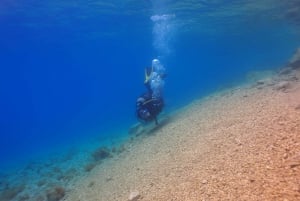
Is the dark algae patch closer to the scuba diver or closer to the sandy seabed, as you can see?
the sandy seabed

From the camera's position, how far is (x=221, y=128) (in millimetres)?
7898

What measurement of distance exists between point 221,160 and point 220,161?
0.12 feet

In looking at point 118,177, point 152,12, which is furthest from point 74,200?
point 152,12

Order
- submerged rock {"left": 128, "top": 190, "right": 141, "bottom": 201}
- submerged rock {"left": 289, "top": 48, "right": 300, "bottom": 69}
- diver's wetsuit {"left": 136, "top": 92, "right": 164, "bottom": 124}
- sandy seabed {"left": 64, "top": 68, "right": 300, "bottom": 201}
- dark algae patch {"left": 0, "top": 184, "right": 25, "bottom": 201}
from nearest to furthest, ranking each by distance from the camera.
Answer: sandy seabed {"left": 64, "top": 68, "right": 300, "bottom": 201}, submerged rock {"left": 128, "top": 190, "right": 141, "bottom": 201}, diver's wetsuit {"left": 136, "top": 92, "right": 164, "bottom": 124}, dark algae patch {"left": 0, "top": 184, "right": 25, "bottom": 201}, submerged rock {"left": 289, "top": 48, "right": 300, "bottom": 69}

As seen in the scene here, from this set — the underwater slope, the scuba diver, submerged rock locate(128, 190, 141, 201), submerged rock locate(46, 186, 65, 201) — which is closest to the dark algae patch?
submerged rock locate(46, 186, 65, 201)

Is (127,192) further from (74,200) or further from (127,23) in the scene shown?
(127,23)

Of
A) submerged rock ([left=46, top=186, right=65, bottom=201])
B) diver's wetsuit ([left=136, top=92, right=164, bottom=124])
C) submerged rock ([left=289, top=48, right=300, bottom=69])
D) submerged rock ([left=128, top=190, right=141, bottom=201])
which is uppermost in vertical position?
submerged rock ([left=289, top=48, right=300, bottom=69])

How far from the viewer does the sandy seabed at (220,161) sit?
4.32 meters

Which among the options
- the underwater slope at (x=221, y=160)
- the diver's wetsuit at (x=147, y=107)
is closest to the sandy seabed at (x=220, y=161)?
the underwater slope at (x=221, y=160)

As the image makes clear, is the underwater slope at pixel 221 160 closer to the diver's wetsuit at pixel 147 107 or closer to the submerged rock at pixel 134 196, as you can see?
the submerged rock at pixel 134 196

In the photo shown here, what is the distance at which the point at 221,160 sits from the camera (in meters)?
5.66

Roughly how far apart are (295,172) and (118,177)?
558 cm

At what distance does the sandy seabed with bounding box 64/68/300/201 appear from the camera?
4.32 metres

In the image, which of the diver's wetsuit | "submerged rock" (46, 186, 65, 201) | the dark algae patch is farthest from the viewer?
the dark algae patch
